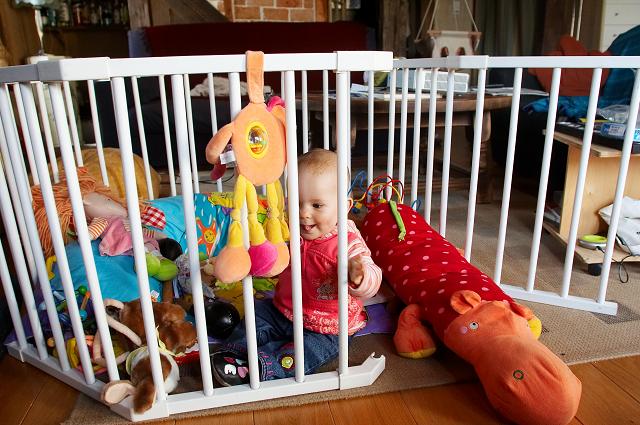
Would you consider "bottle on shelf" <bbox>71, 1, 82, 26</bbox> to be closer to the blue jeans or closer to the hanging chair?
the hanging chair

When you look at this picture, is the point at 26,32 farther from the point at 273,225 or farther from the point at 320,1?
the point at 273,225

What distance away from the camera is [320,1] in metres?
3.94

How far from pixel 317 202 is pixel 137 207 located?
0.36 metres

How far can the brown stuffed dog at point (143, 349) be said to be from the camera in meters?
0.90

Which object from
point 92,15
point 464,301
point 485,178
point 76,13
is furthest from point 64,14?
point 464,301

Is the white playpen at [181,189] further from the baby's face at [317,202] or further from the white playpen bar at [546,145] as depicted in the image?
the baby's face at [317,202]

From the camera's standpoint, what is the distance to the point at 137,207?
81cm

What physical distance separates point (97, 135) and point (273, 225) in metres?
1.03

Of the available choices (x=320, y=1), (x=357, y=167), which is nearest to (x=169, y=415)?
(x=357, y=167)

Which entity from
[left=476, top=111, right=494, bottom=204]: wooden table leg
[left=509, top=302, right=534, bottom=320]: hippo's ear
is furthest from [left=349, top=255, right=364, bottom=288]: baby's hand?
[left=476, top=111, right=494, bottom=204]: wooden table leg

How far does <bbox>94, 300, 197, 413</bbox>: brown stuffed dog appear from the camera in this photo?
897mm

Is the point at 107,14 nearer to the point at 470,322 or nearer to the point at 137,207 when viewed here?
the point at 137,207

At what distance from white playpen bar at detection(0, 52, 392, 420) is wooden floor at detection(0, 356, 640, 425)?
4cm

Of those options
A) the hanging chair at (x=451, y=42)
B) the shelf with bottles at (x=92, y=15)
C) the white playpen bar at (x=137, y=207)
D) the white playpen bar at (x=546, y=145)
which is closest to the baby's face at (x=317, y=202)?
the white playpen bar at (x=137, y=207)
